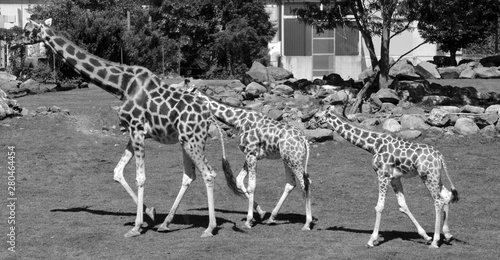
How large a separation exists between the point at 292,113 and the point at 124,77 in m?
14.2

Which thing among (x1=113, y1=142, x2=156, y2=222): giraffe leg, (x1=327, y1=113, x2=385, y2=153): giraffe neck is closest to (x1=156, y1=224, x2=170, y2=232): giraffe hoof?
(x1=113, y1=142, x2=156, y2=222): giraffe leg

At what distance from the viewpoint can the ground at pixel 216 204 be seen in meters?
15.9

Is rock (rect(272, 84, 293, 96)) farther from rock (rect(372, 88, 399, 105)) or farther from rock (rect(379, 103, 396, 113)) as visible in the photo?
rock (rect(379, 103, 396, 113))

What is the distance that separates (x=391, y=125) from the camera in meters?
28.8

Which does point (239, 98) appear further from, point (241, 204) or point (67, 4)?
point (67, 4)

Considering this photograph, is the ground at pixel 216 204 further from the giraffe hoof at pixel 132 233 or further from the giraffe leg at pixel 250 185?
the giraffe leg at pixel 250 185

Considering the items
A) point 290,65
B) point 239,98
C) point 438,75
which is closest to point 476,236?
point 239,98

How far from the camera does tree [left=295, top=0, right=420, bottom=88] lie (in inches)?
1342

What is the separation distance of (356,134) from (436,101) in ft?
57.0

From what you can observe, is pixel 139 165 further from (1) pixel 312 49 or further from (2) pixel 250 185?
(1) pixel 312 49

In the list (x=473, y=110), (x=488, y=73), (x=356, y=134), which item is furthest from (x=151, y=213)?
(x=488, y=73)

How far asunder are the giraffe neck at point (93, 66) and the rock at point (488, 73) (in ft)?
114

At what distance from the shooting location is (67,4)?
174 ft

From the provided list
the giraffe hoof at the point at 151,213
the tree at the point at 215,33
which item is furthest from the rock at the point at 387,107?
the tree at the point at 215,33
